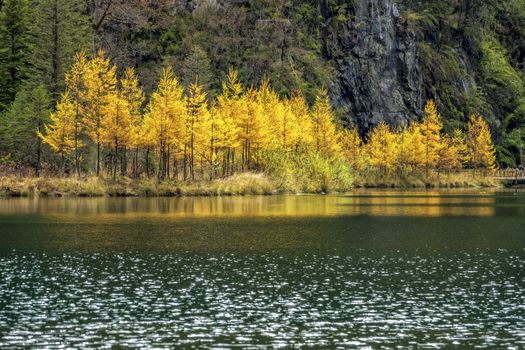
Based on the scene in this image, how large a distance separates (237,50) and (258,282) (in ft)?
374

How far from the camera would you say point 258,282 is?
28.9 metres

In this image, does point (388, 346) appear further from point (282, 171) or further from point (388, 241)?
point (282, 171)

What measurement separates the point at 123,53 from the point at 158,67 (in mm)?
6153

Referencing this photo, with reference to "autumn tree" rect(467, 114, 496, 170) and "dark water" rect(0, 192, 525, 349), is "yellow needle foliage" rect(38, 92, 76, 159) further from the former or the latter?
"autumn tree" rect(467, 114, 496, 170)

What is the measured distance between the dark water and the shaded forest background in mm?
43934

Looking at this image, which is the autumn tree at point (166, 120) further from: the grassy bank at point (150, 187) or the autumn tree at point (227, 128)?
the autumn tree at point (227, 128)

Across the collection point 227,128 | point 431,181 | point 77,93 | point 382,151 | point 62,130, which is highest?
point 77,93

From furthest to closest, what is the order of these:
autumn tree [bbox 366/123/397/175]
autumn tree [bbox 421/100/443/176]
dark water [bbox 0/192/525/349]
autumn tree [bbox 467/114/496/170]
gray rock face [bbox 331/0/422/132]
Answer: gray rock face [bbox 331/0/422/132] < autumn tree [bbox 467/114/496/170] < autumn tree [bbox 421/100/443/176] < autumn tree [bbox 366/123/397/175] < dark water [bbox 0/192/525/349]

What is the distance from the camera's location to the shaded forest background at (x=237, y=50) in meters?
93.3

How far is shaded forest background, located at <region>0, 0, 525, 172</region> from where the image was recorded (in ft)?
306

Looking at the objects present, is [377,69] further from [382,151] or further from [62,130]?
[62,130]

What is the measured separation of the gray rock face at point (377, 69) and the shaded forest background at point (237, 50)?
869 millimetres

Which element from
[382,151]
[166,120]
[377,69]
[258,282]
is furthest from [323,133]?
[258,282]

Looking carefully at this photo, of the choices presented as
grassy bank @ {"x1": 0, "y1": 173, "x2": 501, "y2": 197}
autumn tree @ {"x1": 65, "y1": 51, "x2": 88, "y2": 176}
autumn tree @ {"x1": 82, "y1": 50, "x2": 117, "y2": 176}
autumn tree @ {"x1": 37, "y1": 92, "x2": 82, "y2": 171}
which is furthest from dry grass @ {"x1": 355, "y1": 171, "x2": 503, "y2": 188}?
autumn tree @ {"x1": 37, "y1": 92, "x2": 82, "y2": 171}
